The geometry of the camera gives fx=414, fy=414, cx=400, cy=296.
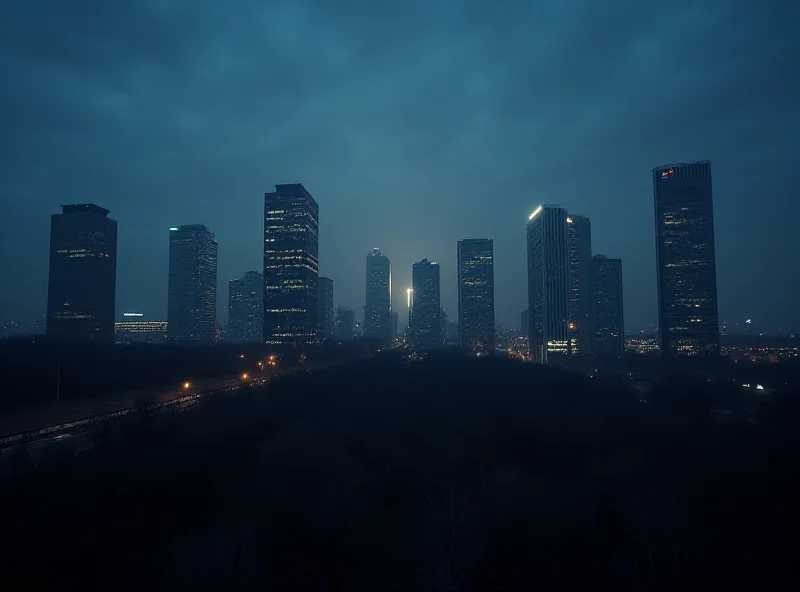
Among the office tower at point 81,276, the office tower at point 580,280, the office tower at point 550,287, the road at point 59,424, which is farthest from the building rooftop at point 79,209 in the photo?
the office tower at point 580,280

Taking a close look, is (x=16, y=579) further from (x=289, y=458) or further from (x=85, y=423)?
(x=85, y=423)

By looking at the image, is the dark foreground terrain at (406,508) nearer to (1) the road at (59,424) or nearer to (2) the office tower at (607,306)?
(1) the road at (59,424)

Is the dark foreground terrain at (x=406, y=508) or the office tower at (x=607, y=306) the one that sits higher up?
the office tower at (x=607, y=306)

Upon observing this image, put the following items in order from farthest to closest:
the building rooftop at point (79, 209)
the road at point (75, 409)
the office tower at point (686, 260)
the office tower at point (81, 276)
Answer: the building rooftop at point (79, 209)
the office tower at point (81, 276)
the office tower at point (686, 260)
the road at point (75, 409)

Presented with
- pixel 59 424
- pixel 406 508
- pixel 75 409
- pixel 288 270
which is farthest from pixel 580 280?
pixel 59 424

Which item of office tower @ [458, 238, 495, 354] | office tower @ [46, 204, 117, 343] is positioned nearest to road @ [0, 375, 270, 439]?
office tower @ [46, 204, 117, 343]

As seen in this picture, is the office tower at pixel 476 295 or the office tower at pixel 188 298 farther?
the office tower at pixel 188 298

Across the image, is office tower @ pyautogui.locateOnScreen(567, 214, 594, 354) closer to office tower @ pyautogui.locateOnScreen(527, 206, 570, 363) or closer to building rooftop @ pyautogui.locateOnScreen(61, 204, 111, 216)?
office tower @ pyautogui.locateOnScreen(527, 206, 570, 363)

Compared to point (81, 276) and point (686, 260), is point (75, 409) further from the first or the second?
point (686, 260)
